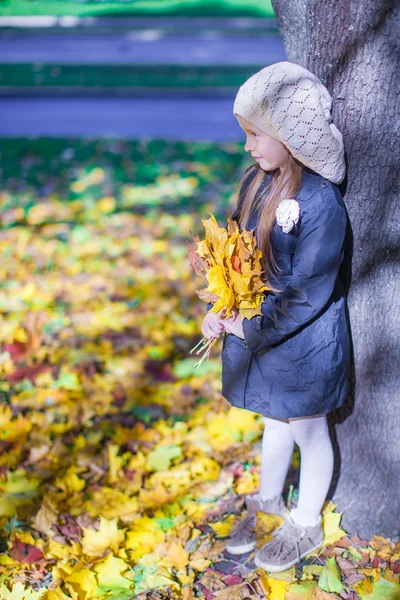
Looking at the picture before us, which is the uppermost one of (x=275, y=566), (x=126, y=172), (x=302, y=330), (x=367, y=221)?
(x=367, y=221)

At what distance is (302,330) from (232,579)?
898 mm

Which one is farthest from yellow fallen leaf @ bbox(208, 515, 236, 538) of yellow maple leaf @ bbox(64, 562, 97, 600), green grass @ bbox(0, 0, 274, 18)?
green grass @ bbox(0, 0, 274, 18)

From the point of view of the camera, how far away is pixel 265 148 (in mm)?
1844

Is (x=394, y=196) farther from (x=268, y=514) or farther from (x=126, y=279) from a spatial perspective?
(x=126, y=279)

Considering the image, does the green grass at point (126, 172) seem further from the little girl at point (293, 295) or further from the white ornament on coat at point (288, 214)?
the white ornament on coat at point (288, 214)

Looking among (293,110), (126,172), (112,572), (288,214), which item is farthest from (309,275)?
(126,172)

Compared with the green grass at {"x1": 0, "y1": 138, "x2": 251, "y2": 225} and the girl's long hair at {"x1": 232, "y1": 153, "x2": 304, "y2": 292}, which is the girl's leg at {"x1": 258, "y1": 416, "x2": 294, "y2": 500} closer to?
the girl's long hair at {"x1": 232, "y1": 153, "x2": 304, "y2": 292}

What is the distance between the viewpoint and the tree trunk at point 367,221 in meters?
1.83

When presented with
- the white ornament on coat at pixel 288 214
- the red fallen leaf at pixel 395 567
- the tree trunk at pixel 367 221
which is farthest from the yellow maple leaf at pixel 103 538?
the white ornament on coat at pixel 288 214

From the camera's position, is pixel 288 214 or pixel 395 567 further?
pixel 395 567

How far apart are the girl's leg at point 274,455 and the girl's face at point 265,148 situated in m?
0.87

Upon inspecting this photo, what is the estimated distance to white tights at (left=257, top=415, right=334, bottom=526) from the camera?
2.15 meters

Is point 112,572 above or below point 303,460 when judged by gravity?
below

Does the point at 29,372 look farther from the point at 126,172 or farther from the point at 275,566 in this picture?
the point at 126,172
